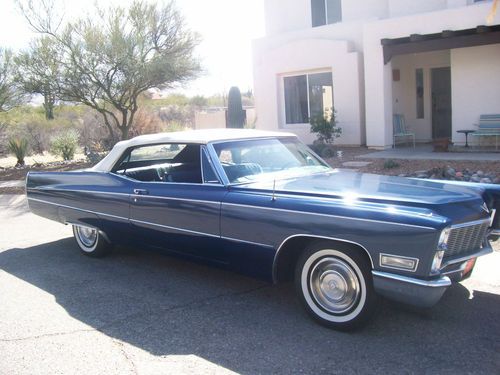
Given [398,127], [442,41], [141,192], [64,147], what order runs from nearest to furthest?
[141,192] < [442,41] < [398,127] < [64,147]

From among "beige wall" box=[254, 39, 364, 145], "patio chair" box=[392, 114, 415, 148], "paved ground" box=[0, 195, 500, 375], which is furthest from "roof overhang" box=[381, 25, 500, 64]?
"paved ground" box=[0, 195, 500, 375]

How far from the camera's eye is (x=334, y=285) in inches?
159

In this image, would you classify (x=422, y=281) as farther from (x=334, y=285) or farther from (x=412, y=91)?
(x=412, y=91)

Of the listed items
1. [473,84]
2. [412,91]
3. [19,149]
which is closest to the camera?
[473,84]

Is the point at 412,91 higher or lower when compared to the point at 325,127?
higher

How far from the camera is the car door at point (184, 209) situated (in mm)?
4734

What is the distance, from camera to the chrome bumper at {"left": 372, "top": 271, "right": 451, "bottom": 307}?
3.54 m

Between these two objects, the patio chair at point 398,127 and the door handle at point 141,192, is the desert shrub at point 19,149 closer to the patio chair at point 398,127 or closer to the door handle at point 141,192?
the patio chair at point 398,127

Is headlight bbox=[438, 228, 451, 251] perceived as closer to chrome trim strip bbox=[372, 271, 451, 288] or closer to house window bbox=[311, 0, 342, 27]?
chrome trim strip bbox=[372, 271, 451, 288]

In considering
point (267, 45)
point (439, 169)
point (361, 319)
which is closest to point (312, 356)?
point (361, 319)

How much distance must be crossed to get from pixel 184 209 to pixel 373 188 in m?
1.69

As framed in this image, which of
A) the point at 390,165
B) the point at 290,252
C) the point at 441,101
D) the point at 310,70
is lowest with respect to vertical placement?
the point at 290,252

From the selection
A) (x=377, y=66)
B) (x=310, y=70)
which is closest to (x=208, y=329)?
(x=377, y=66)

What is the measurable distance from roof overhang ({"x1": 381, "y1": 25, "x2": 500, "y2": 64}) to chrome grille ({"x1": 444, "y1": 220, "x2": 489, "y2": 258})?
30.5 ft
